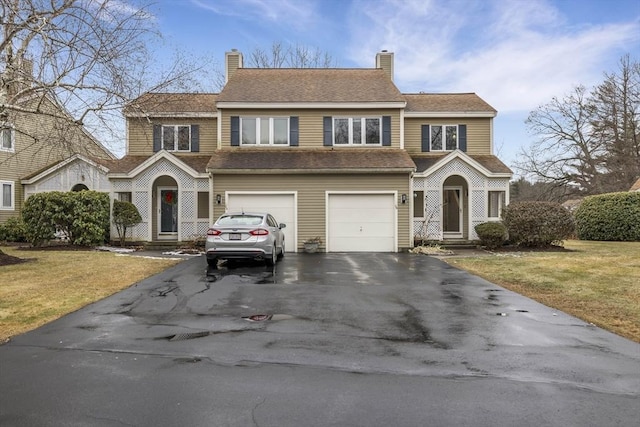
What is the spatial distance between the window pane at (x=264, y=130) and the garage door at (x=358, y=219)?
3.94 meters

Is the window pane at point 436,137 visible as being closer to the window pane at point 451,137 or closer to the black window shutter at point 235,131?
the window pane at point 451,137

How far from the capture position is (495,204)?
20.5 metres

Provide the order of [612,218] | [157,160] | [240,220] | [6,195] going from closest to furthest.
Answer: [240,220] → [157,160] → [6,195] → [612,218]

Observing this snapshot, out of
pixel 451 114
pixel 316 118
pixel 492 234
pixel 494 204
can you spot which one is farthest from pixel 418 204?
pixel 316 118

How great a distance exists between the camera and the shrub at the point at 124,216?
18.4m

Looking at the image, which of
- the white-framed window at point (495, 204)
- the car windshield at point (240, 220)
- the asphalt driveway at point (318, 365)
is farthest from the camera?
the white-framed window at point (495, 204)

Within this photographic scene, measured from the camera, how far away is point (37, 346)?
524cm

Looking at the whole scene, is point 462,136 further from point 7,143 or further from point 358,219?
point 7,143

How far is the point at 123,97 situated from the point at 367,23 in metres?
12.0

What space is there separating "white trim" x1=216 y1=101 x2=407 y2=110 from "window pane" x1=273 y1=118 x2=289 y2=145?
59cm

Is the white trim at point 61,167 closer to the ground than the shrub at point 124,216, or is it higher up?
higher up

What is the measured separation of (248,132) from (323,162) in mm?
3692

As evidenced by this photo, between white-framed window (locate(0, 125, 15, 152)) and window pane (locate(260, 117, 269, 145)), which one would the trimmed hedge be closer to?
white-framed window (locate(0, 125, 15, 152))

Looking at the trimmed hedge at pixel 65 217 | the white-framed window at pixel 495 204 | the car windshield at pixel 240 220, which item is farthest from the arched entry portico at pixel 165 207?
the white-framed window at pixel 495 204
